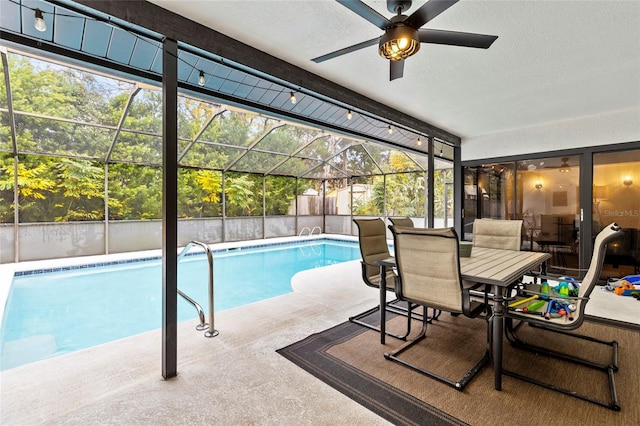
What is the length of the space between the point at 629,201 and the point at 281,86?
558 centimetres

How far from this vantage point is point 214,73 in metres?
2.88

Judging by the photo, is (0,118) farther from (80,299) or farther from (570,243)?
(570,243)

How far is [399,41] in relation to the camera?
75.7 inches

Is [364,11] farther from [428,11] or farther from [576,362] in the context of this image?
[576,362]

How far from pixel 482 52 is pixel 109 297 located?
235 inches

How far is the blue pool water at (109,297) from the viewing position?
11.1ft

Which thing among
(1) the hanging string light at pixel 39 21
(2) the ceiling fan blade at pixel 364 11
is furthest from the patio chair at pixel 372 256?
(1) the hanging string light at pixel 39 21

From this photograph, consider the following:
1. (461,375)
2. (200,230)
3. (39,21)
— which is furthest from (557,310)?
(200,230)

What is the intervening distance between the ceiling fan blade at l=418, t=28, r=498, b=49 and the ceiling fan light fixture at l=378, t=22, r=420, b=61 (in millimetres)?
81

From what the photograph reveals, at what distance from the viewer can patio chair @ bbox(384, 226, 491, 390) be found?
6.88 ft

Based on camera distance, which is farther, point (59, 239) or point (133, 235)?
point (133, 235)

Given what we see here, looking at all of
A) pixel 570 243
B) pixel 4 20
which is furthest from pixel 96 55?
pixel 570 243

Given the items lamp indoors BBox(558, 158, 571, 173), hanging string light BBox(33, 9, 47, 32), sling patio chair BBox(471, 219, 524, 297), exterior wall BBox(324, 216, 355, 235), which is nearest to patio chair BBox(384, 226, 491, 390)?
sling patio chair BBox(471, 219, 524, 297)

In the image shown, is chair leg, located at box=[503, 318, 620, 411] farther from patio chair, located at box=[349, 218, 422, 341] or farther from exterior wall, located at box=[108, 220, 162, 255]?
exterior wall, located at box=[108, 220, 162, 255]
